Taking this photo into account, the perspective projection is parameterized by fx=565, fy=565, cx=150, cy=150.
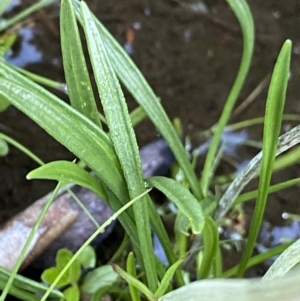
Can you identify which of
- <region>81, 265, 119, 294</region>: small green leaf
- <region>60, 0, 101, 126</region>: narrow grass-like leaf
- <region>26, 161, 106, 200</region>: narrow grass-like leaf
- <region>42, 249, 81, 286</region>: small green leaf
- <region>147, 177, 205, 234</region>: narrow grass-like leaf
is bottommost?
<region>81, 265, 119, 294</region>: small green leaf

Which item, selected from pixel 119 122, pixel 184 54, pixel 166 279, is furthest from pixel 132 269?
pixel 184 54

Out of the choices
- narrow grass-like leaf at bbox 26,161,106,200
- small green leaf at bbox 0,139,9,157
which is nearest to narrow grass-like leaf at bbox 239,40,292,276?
narrow grass-like leaf at bbox 26,161,106,200

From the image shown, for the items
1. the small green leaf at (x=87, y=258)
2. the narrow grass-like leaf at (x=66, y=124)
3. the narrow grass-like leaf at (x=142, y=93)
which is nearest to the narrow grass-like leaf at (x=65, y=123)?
the narrow grass-like leaf at (x=66, y=124)

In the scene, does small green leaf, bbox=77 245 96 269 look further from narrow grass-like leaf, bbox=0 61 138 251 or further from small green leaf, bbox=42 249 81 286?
narrow grass-like leaf, bbox=0 61 138 251

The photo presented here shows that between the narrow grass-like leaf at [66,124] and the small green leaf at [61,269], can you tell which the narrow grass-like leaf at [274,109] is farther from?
the small green leaf at [61,269]

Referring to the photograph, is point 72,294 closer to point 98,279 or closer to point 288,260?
point 98,279

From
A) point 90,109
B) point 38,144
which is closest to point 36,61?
point 38,144
